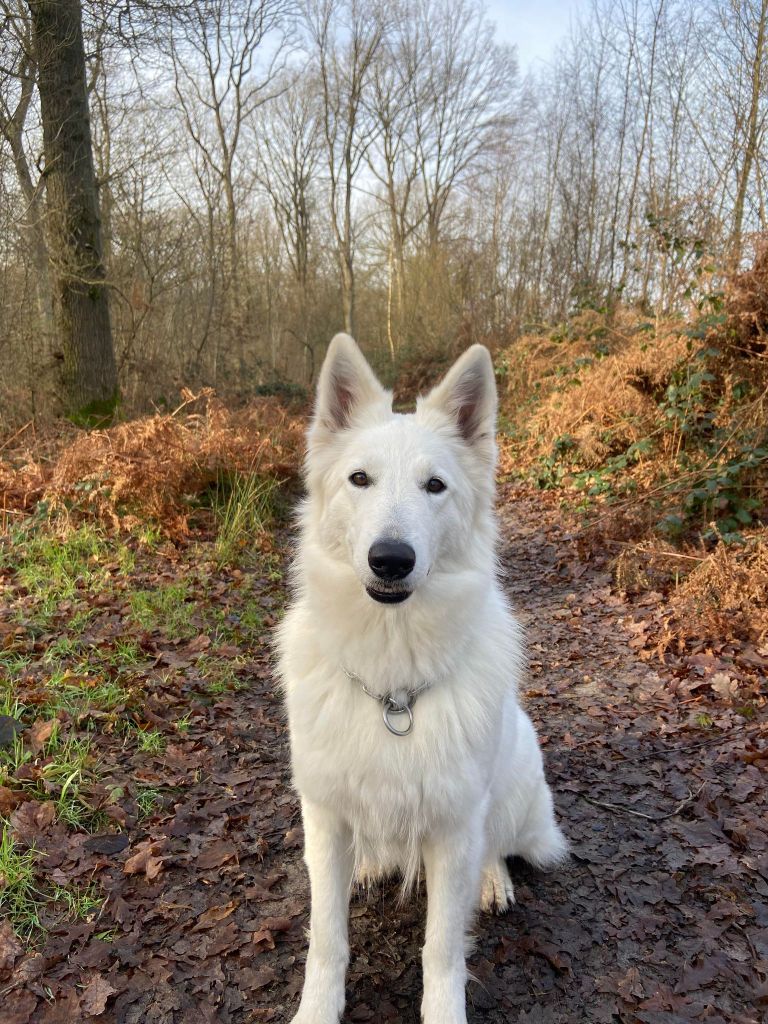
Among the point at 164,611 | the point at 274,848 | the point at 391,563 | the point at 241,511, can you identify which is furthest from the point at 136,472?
the point at 391,563

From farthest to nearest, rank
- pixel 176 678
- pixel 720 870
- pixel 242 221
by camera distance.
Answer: pixel 242 221 → pixel 176 678 → pixel 720 870

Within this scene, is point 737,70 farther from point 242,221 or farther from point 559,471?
point 242,221

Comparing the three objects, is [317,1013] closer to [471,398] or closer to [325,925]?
[325,925]

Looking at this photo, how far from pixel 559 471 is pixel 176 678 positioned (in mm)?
6559

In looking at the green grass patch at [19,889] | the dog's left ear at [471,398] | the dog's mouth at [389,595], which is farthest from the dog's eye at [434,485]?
the green grass patch at [19,889]

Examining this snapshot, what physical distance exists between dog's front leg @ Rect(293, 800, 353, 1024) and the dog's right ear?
4.86ft

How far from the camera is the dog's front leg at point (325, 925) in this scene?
2.21m

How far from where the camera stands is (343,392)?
8.65 ft

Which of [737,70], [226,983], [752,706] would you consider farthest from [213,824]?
[737,70]

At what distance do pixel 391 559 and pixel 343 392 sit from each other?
907mm

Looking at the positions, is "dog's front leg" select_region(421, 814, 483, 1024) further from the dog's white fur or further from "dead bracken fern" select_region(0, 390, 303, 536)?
"dead bracken fern" select_region(0, 390, 303, 536)

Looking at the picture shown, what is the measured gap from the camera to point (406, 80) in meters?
25.4

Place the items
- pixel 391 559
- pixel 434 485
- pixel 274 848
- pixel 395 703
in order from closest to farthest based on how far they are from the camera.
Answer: pixel 391 559 → pixel 395 703 → pixel 434 485 → pixel 274 848

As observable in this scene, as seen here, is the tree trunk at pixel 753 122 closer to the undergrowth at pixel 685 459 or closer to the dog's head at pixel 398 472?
the undergrowth at pixel 685 459
